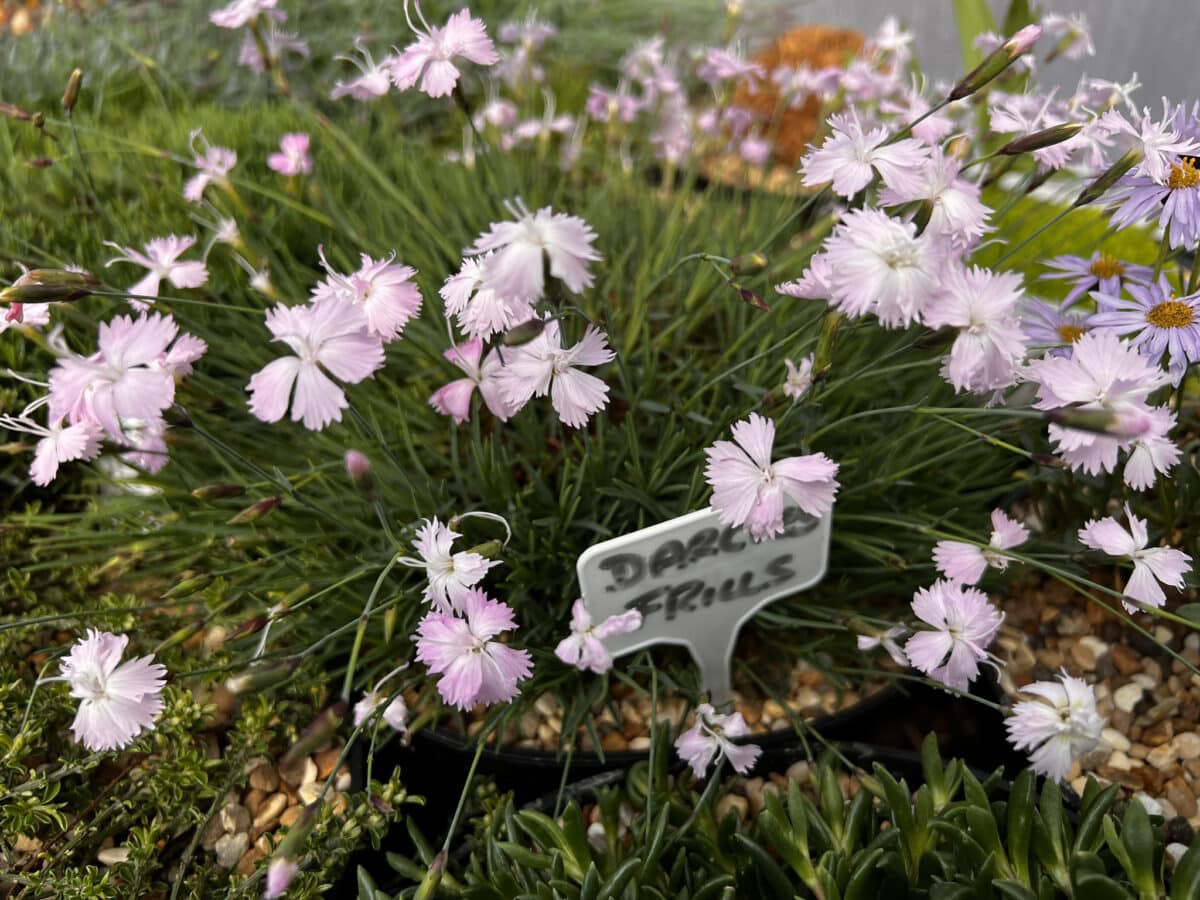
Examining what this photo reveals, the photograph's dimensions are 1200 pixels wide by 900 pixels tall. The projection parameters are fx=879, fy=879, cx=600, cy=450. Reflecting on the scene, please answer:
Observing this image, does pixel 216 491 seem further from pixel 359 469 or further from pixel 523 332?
pixel 523 332

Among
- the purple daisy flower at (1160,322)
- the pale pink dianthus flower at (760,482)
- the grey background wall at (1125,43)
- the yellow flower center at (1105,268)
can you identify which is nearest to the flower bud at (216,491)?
the pale pink dianthus flower at (760,482)

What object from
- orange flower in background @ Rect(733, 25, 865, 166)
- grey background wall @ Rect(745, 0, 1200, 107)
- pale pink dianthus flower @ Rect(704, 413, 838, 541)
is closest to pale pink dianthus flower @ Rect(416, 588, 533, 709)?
pale pink dianthus flower @ Rect(704, 413, 838, 541)

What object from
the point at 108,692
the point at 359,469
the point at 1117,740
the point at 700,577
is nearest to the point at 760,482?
the point at 700,577

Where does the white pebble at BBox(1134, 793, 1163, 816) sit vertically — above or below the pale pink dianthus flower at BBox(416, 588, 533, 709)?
below

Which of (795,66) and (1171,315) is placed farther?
(795,66)

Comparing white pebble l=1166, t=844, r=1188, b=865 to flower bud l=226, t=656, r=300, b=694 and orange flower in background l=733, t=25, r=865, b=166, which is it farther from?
orange flower in background l=733, t=25, r=865, b=166

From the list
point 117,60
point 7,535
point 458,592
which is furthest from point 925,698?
point 117,60
